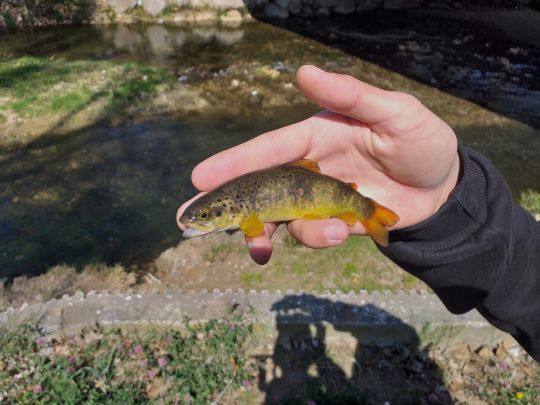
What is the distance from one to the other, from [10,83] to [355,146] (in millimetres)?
14722

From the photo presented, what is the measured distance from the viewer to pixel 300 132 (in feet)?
12.2

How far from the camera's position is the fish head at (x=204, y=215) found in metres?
3.44

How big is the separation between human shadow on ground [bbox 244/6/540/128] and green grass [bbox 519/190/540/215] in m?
5.74

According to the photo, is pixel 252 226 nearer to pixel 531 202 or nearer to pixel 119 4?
pixel 531 202

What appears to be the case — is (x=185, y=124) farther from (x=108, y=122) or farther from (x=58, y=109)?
(x=58, y=109)

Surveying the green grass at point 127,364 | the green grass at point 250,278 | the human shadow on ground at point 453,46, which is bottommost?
the human shadow on ground at point 453,46

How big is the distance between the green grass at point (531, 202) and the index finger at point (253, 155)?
7078 mm

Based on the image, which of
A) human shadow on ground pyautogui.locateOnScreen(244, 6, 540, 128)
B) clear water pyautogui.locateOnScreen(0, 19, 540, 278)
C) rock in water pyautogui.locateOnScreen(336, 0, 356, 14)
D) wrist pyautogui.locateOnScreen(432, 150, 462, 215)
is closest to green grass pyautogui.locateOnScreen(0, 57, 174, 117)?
clear water pyautogui.locateOnScreen(0, 19, 540, 278)

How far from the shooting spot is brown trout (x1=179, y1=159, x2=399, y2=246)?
3463 mm

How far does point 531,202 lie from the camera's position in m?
9.27

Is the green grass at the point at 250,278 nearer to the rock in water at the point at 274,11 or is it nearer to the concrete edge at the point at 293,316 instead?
the concrete edge at the point at 293,316

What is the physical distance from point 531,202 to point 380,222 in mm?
7222

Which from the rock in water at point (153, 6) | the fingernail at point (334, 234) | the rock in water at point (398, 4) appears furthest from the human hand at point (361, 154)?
the rock in water at point (398, 4)

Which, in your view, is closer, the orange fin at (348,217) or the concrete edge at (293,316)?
the orange fin at (348,217)
